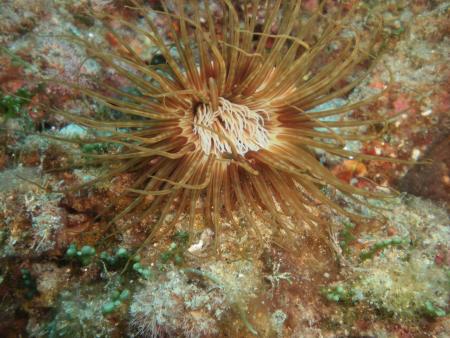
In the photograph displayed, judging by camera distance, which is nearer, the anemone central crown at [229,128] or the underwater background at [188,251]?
the underwater background at [188,251]

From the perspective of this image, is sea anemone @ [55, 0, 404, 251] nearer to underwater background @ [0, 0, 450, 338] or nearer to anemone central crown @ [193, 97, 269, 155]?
anemone central crown @ [193, 97, 269, 155]

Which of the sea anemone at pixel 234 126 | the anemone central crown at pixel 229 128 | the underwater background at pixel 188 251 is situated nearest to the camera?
the underwater background at pixel 188 251

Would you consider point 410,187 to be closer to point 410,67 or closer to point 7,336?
point 410,67

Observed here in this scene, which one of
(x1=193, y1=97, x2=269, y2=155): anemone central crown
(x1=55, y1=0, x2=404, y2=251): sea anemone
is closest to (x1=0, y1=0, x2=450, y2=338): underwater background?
(x1=55, y1=0, x2=404, y2=251): sea anemone

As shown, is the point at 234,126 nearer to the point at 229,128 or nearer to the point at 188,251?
the point at 229,128

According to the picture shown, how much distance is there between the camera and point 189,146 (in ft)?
13.5

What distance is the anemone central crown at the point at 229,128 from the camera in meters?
4.18

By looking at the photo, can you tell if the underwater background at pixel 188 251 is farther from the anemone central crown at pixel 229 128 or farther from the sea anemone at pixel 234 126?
the anemone central crown at pixel 229 128

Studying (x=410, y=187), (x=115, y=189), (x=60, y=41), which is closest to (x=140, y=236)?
(x=115, y=189)

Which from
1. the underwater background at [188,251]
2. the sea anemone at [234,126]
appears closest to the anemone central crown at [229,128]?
Result: the sea anemone at [234,126]

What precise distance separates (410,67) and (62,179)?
4.90m

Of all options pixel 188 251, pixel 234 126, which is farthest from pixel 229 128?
Result: pixel 188 251

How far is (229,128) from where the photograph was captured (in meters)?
4.31

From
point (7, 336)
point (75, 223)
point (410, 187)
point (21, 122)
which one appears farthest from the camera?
point (410, 187)
